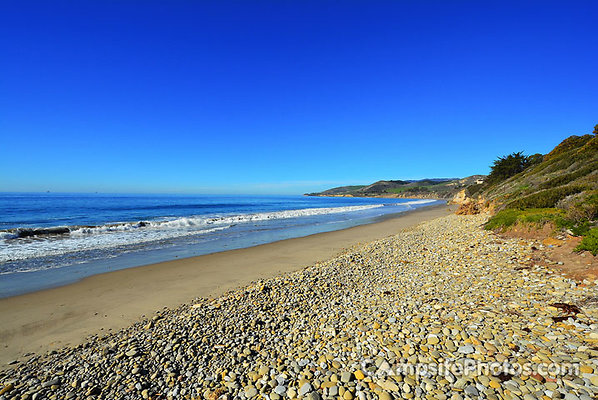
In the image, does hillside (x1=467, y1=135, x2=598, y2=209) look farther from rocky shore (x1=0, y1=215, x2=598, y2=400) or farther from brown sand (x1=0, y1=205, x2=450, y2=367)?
brown sand (x1=0, y1=205, x2=450, y2=367)

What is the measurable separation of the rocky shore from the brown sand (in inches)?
37.9

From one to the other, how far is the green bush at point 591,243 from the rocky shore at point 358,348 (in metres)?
1.42

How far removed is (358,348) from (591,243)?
757 centimetres

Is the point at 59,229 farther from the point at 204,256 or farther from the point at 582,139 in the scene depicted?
the point at 582,139

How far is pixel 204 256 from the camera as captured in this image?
1398cm

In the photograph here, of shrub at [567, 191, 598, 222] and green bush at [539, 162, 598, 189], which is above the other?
green bush at [539, 162, 598, 189]

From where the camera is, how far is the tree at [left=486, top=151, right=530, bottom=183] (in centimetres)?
4078

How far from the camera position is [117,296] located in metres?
8.52

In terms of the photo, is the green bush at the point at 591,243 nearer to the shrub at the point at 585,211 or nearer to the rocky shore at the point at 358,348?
the rocky shore at the point at 358,348

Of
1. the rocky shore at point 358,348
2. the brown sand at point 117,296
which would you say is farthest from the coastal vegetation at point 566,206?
the brown sand at point 117,296

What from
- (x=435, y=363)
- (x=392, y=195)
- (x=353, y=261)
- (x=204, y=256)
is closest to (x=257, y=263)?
(x=204, y=256)

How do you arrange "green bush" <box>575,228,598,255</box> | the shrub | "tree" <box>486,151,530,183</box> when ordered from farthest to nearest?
"tree" <box>486,151,530,183</box>
the shrub
"green bush" <box>575,228,598,255</box>

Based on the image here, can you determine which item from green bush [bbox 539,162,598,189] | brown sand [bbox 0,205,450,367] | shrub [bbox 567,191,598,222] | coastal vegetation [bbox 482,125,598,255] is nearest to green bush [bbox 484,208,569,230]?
coastal vegetation [bbox 482,125,598,255]

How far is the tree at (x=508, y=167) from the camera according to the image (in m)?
40.8
